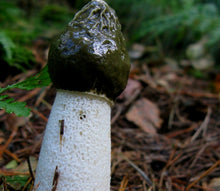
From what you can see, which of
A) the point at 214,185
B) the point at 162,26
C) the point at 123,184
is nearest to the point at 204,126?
the point at 214,185

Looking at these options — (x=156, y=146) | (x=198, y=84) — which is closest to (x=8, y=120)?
(x=156, y=146)

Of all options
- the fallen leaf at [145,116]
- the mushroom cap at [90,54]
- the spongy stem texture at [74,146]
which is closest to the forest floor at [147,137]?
the fallen leaf at [145,116]

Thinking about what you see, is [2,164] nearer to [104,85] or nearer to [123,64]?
[104,85]

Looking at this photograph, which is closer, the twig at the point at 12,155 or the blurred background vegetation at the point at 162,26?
the twig at the point at 12,155

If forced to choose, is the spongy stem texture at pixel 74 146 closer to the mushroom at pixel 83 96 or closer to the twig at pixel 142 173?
the mushroom at pixel 83 96

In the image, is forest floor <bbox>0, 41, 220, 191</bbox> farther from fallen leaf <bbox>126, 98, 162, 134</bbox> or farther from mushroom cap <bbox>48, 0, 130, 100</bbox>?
mushroom cap <bbox>48, 0, 130, 100</bbox>

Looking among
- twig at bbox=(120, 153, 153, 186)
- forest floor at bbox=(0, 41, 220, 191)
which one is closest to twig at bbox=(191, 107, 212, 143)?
forest floor at bbox=(0, 41, 220, 191)

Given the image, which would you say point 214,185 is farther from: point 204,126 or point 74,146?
point 74,146
